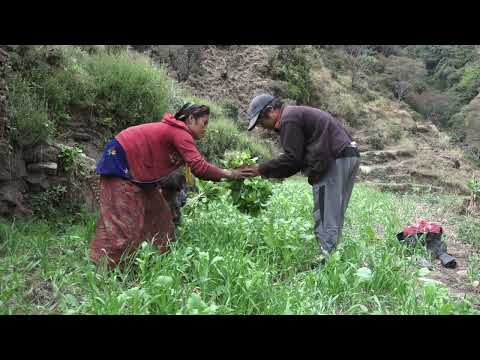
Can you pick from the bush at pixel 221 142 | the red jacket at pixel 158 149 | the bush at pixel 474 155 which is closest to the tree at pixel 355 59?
the bush at pixel 474 155

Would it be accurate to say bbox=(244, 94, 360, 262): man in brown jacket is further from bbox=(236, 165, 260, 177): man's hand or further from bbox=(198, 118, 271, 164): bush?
bbox=(198, 118, 271, 164): bush

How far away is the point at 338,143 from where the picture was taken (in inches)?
173

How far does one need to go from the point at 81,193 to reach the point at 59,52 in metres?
2.50

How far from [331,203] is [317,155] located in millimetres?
502

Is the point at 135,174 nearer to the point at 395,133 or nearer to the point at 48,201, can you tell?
the point at 48,201

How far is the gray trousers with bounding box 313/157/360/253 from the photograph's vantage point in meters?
4.33

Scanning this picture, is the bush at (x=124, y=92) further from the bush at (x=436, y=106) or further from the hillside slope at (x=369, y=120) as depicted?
the bush at (x=436, y=106)

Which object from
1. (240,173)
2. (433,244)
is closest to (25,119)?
(240,173)

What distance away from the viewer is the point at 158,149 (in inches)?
161

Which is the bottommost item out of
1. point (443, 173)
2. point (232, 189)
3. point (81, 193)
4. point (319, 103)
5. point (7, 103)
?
point (443, 173)

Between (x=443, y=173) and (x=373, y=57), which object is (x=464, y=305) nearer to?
(x=443, y=173)

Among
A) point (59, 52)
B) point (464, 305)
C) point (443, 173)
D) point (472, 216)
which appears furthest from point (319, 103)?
point (464, 305)

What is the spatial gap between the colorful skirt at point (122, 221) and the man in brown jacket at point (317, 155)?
1.26m

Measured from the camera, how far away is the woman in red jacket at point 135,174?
12.8 feet
